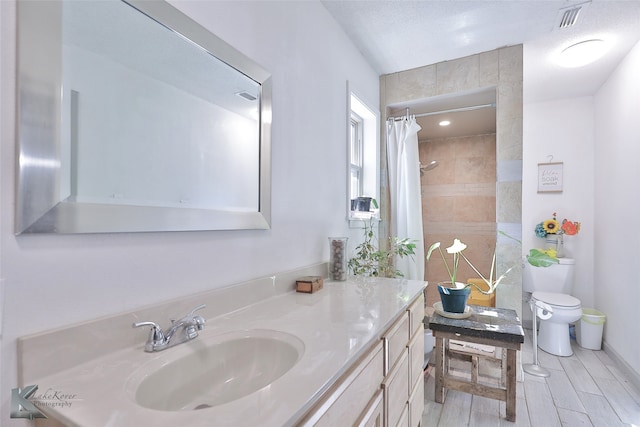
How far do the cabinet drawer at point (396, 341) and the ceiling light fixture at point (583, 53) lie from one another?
96.0 inches

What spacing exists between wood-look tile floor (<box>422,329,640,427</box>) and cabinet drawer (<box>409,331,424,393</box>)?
0.45m

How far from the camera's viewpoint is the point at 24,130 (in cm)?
67

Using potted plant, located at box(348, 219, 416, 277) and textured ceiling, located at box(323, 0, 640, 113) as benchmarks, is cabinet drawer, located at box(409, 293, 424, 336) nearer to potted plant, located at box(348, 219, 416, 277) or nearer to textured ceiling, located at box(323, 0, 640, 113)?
potted plant, located at box(348, 219, 416, 277)

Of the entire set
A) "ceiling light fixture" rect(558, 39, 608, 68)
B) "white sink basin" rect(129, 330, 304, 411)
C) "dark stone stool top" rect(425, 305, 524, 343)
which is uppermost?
"ceiling light fixture" rect(558, 39, 608, 68)

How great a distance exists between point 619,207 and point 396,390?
2.64m

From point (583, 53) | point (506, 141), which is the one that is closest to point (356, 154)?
point (506, 141)

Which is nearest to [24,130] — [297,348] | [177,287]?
[177,287]

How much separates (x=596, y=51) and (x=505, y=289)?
6.29 feet

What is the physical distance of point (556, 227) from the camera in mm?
3199

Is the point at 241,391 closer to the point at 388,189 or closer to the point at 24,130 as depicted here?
the point at 24,130

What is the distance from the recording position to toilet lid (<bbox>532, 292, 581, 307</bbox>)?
2.65 m

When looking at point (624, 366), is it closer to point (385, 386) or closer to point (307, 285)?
point (385, 386)

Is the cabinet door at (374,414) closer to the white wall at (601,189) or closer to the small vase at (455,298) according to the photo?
the small vase at (455,298)

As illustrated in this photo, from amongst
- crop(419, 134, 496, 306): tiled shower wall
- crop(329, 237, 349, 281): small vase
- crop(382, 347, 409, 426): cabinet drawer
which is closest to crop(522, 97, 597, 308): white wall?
crop(419, 134, 496, 306): tiled shower wall
